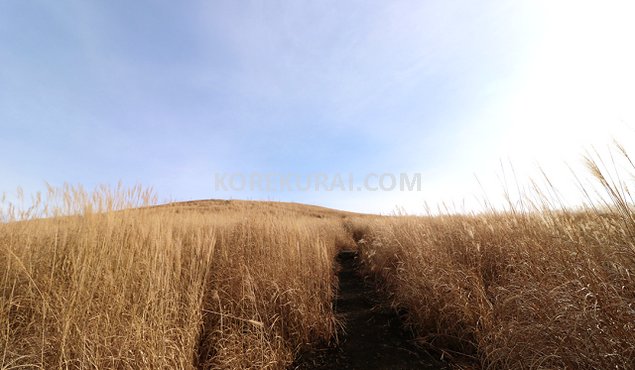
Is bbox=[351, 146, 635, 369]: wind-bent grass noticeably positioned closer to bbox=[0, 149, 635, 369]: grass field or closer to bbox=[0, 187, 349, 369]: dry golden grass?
bbox=[0, 149, 635, 369]: grass field

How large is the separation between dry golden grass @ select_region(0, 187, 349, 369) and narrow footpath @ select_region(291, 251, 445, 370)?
217mm

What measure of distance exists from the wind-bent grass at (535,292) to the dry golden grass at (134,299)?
125 centimetres

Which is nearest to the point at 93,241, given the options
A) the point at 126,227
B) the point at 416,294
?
the point at 126,227

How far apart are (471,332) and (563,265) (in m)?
0.95

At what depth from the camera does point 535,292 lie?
1.87m

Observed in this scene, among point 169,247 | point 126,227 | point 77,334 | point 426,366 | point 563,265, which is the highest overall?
point 126,227

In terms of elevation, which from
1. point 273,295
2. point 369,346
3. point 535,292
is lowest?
point 369,346

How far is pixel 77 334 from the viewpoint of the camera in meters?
1.76

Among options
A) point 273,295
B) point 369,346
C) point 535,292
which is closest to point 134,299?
point 273,295

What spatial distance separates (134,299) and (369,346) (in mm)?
2294

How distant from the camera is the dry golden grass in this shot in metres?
1.76

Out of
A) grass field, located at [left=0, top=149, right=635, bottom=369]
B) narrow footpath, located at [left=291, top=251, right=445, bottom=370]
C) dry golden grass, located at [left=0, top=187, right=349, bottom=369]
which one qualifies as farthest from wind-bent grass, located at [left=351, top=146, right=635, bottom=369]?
dry golden grass, located at [left=0, top=187, right=349, bottom=369]

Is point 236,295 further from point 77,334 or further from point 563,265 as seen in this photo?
point 563,265

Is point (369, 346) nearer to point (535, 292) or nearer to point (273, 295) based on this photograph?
point (273, 295)
